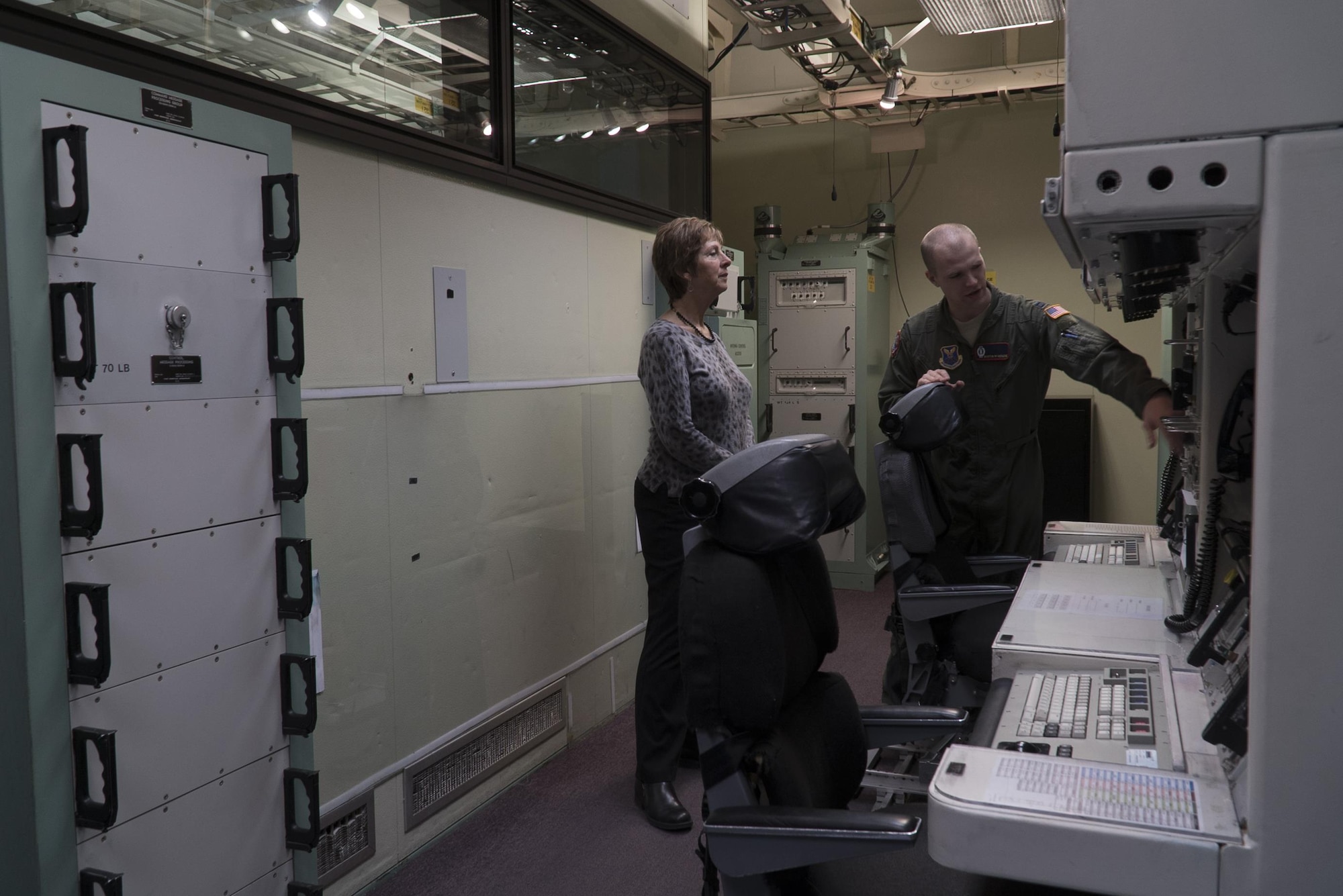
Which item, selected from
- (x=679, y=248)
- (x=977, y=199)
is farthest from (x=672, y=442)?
(x=977, y=199)

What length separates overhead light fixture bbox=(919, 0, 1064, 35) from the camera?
366cm

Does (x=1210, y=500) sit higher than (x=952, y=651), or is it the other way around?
(x=1210, y=500)

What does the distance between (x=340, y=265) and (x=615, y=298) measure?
1269 millimetres

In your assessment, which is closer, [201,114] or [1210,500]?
[1210,500]

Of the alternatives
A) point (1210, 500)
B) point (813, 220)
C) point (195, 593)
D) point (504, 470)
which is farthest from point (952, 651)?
point (813, 220)

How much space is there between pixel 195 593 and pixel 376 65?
1372 mm

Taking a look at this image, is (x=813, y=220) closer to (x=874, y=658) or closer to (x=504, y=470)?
(x=874, y=658)

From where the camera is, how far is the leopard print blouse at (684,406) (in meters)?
2.40

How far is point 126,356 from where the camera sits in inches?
56.6

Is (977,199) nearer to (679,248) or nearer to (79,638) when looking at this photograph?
(679,248)

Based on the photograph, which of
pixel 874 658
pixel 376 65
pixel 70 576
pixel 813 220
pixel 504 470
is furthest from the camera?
pixel 813 220

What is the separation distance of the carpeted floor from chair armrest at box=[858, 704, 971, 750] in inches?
11.7

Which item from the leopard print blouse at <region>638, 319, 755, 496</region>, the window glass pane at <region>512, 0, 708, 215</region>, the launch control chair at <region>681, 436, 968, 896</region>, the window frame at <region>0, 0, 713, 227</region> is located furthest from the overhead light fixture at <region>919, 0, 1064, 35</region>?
the launch control chair at <region>681, 436, 968, 896</region>

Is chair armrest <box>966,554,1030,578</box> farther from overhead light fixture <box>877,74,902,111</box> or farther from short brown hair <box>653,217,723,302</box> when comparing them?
overhead light fixture <box>877,74,902,111</box>
